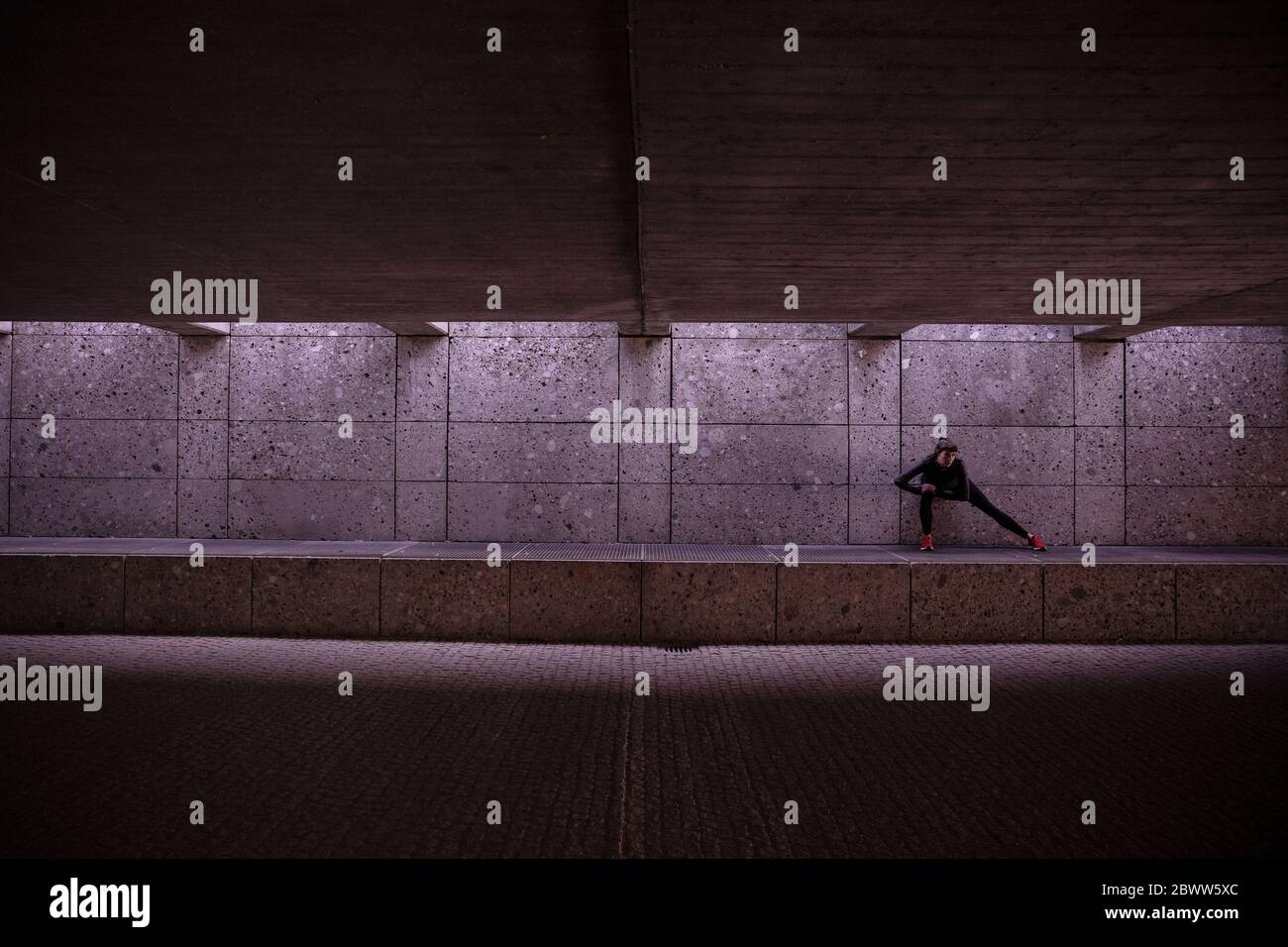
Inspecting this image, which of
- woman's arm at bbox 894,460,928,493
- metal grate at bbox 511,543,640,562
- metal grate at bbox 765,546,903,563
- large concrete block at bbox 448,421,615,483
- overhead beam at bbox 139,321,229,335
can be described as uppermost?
overhead beam at bbox 139,321,229,335

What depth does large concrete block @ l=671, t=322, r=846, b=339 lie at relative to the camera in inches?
436

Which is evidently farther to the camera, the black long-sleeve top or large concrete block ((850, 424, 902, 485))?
large concrete block ((850, 424, 902, 485))

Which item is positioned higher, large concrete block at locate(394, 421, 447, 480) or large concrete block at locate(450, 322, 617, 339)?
large concrete block at locate(450, 322, 617, 339)

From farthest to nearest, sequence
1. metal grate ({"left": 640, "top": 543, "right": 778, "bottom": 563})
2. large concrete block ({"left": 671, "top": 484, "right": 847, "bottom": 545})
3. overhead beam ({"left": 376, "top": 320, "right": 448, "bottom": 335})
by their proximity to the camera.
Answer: large concrete block ({"left": 671, "top": 484, "right": 847, "bottom": 545}), overhead beam ({"left": 376, "top": 320, "right": 448, "bottom": 335}), metal grate ({"left": 640, "top": 543, "right": 778, "bottom": 563})

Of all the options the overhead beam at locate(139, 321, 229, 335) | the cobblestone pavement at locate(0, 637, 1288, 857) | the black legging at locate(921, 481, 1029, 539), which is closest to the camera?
the cobblestone pavement at locate(0, 637, 1288, 857)

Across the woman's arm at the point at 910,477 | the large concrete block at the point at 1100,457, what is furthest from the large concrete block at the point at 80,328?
the large concrete block at the point at 1100,457

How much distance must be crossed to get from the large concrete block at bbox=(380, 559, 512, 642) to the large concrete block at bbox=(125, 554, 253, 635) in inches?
68.4

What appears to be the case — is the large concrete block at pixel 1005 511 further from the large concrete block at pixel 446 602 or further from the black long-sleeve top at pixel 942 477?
the large concrete block at pixel 446 602

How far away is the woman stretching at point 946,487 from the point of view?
10.1 m

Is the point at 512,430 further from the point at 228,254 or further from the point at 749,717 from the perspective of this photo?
the point at 749,717

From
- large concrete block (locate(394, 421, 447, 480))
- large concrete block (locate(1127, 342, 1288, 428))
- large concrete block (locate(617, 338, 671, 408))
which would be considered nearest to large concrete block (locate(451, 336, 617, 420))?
large concrete block (locate(617, 338, 671, 408))

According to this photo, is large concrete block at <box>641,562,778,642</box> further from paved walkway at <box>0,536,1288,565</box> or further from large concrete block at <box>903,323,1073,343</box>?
large concrete block at <box>903,323,1073,343</box>

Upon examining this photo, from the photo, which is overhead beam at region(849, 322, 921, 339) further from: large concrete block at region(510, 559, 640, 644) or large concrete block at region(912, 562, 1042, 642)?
large concrete block at region(510, 559, 640, 644)

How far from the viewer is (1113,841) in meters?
3.84
